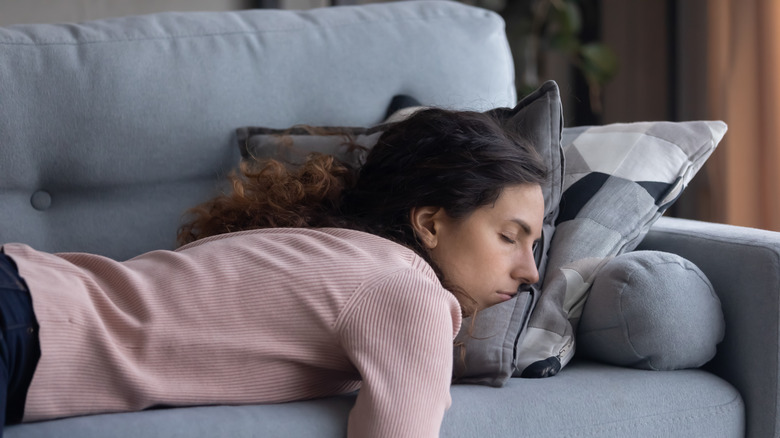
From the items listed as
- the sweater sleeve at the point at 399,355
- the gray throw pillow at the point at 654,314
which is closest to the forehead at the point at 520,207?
the gray throw pillow at the point at 654,314

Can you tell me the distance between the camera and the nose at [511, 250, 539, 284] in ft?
3.91

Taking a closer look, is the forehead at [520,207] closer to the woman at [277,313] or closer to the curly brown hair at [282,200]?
the woman at [277,313]

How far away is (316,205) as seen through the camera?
4.07 feet

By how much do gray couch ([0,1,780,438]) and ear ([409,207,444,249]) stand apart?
238 millimetres

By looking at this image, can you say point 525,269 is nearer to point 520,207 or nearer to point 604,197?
point 520,207

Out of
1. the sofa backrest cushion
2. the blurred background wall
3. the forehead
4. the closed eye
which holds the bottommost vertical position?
the blurred background wall

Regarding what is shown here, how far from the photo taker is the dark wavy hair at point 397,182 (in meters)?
1.19

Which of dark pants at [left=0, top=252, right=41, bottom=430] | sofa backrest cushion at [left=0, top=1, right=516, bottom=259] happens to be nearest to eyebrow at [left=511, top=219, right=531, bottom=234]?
sofa backrest cushion at [left=0, top=1, right=516, bottom=259]

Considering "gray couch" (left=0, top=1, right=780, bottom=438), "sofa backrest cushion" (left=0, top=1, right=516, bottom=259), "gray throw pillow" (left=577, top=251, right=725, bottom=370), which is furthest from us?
"sofa backrest cushion" (left=0, top=1, right=516, bottom=259)

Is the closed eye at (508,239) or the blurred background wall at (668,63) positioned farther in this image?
the blurred background wall at (668,63)

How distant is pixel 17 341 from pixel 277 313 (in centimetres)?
29

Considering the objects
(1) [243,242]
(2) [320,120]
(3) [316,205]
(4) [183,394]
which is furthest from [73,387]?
(2) [320,120]

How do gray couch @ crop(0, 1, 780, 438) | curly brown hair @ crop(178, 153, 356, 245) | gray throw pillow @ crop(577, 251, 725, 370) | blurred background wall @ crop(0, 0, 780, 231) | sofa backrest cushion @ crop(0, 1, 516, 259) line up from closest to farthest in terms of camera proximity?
gray couch @ crop(0, 1, 780, 438) → gray throw pillow @ crop(577, 251, 725, 370) → curly brown hair @ crop(178, 153, 356, 245) → sofa backrest cushion @ crop(0, 1, 516, 259) → blurred background wall @ crop(0, 0, 780, 231)

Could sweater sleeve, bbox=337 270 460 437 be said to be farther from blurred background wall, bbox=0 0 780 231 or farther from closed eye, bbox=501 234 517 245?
blurred background wall, bbox=0 0 780 231
